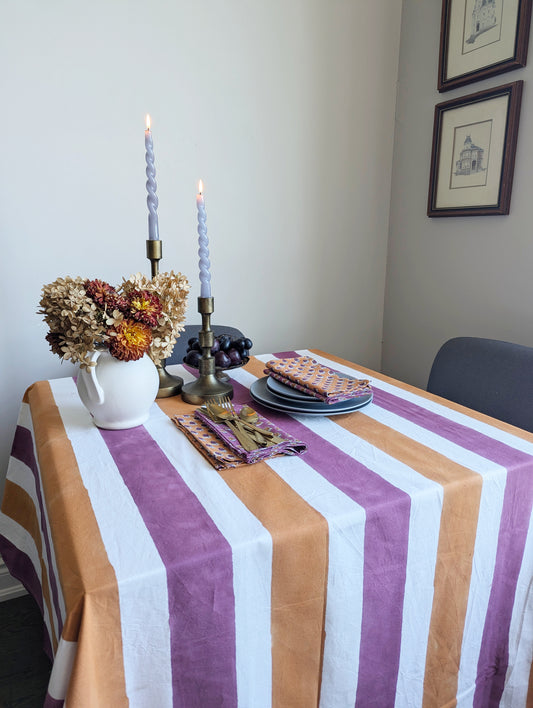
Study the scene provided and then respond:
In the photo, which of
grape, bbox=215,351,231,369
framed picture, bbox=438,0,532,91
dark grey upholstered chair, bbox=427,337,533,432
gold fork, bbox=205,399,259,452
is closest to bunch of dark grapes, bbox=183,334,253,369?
grape, bbox=215,351,231,369

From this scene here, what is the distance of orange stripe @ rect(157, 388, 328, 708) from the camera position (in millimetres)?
627

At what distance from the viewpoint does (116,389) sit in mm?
867

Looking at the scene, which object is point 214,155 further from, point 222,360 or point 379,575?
point 379,575

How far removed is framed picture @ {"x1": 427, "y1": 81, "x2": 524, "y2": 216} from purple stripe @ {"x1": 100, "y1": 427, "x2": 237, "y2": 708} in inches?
57.2

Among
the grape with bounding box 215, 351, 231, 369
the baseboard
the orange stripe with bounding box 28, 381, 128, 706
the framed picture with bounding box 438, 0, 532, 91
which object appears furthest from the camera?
the baseboard

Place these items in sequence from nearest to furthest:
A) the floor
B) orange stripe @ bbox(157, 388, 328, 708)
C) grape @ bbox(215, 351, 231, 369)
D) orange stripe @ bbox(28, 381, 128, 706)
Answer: orange stripe @ bbox(28, 381, 128, 706) → orange stripe @ bbox(157, 388, 328, 708) → grape @ bbox(215, 351, 231, 369) → the floor

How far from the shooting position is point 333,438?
0.91 meters

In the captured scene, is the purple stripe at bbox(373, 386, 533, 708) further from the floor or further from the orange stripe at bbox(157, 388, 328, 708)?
the floor

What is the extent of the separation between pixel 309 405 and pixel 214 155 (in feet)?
3.71

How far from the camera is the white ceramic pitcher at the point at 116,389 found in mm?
863

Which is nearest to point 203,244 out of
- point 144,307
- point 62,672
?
point 144,307

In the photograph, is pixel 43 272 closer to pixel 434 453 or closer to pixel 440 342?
pixel 434 453

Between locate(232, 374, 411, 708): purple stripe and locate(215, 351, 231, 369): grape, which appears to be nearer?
locate(232, 374, 411, 708): purple stripe

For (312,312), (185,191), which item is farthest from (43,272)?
(312,312)
